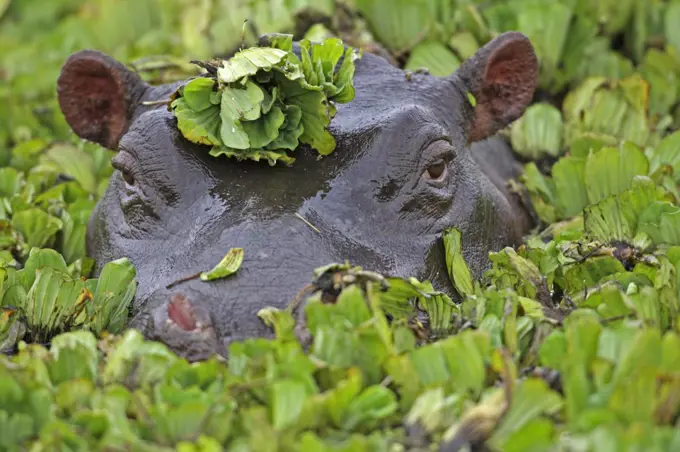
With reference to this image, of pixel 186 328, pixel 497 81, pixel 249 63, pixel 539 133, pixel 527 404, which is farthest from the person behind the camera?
pixel 539 133

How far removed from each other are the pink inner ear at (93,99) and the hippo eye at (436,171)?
1497 mm

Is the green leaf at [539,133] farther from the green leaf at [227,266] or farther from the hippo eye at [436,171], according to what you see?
the green leaf at [227,266]

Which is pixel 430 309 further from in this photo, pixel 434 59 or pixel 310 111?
pixel 434 59

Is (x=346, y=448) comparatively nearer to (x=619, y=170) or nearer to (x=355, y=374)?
(x=355, y=374)

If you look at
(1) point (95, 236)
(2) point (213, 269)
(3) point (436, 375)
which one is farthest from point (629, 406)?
(1) point (95, 236)

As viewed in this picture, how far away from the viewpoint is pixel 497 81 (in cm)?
545

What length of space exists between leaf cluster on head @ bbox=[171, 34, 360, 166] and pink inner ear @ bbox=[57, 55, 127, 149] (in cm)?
94

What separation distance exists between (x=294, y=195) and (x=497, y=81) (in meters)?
1.52

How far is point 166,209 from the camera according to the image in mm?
4566

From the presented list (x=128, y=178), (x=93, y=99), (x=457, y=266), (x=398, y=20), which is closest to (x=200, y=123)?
(x=128, y=178)

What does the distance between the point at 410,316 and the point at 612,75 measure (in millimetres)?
3487

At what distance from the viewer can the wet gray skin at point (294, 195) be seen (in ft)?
12.7

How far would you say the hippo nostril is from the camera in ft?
11.9

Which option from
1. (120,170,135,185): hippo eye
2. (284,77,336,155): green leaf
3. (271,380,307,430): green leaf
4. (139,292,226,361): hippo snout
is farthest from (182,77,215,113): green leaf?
(271,380,307,430): green leaf
